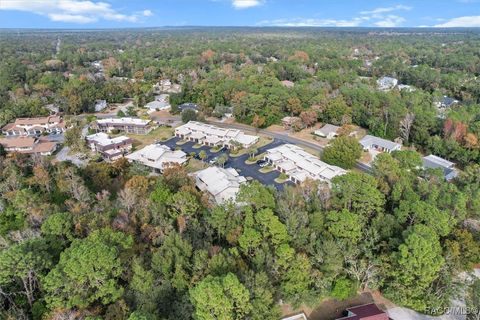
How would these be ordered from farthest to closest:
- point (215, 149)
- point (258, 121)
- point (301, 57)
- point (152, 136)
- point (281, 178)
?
point (301, 57) → point (258, 121) → point (152, 136) → point (215, 149) → point (281, 178)

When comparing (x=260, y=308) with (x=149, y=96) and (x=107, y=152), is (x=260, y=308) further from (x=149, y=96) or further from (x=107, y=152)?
(x=149, y=96)

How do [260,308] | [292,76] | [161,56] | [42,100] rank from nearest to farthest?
1. [260,308]
2. [42,100]
3. [292,76]
4. [161,56]

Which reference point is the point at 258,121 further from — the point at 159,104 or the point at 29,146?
the point at 29,146

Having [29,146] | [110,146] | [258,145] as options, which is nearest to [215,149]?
[258,145]

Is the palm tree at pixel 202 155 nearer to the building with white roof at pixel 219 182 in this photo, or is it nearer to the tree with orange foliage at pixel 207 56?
the building with white roof at pixel 219 182

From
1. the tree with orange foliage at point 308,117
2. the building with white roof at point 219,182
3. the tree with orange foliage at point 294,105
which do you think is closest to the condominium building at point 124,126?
the building with white roof at point 219,182

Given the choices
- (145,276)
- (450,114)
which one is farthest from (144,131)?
(450,114)
